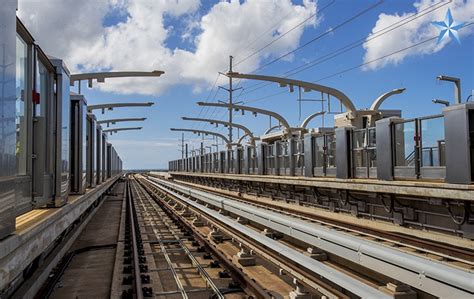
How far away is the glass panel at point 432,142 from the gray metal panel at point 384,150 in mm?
1099

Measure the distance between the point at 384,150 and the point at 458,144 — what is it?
2856 millimetres

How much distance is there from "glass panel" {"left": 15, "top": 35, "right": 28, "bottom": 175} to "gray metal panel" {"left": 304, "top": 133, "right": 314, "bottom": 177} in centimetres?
1312

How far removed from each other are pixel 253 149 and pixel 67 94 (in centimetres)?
1887

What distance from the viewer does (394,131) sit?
11.9m

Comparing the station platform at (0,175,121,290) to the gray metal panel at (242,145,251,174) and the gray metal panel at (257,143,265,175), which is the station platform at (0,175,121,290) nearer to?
the gray metal panel at (257,143,265,175)

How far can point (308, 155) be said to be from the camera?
17.8 m

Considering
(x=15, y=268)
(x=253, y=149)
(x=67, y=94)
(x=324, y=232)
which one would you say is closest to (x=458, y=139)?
(x=324, y=232)

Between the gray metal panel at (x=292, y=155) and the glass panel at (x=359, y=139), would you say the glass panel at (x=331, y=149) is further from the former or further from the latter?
the gray metal panel at (x=292, y=155)

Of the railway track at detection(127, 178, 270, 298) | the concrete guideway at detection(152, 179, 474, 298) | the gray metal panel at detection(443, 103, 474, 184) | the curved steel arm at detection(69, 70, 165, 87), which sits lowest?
the railway track at detection(127, 178, 270, 298)

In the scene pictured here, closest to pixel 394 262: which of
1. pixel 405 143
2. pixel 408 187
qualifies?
pixel 408 187

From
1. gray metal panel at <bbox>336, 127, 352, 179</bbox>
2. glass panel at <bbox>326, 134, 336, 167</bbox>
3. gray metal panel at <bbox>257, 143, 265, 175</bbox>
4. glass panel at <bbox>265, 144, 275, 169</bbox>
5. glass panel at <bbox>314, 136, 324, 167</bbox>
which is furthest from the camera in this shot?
gray metal panel at <bbox>257, 143, 265, 175</bbox>

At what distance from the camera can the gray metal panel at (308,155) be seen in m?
17.5

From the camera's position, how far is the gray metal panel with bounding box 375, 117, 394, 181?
1197cm

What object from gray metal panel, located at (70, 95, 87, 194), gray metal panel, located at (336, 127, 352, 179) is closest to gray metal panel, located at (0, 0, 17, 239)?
gray metal panel, located at (70, 95, 87, 194)
